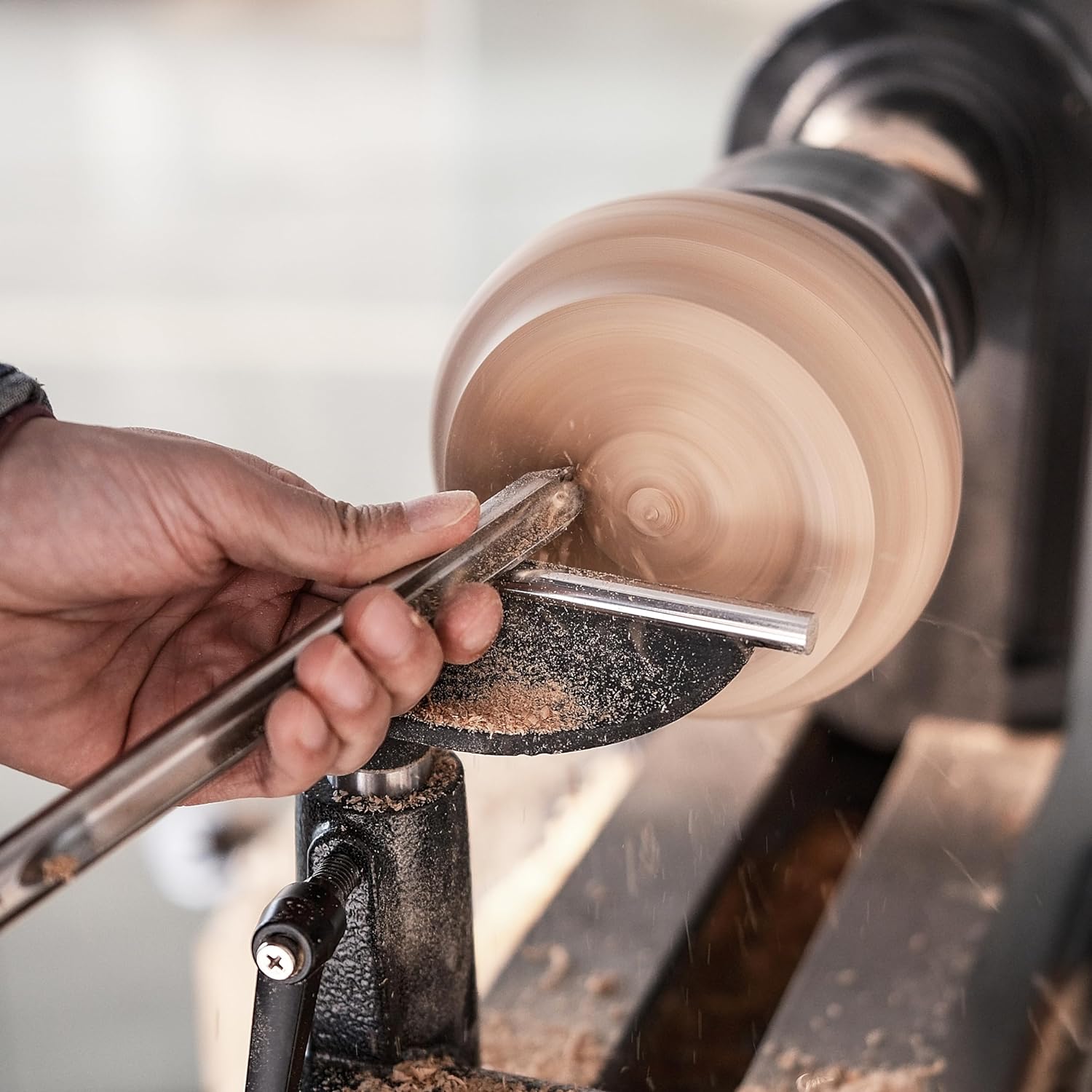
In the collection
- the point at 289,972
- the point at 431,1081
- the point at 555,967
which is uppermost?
the point at 289,972

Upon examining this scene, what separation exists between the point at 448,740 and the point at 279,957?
129 millimetres

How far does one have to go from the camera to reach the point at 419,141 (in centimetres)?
386

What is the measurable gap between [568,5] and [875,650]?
3319 mm

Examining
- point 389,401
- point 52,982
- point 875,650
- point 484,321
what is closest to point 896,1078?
point 875,650

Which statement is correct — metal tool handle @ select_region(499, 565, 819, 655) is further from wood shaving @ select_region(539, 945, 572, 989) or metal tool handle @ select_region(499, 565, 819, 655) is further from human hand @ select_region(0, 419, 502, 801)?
wood shaving @ select_region(539, 945, 572, 989)

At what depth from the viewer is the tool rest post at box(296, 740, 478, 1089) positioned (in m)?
0.62

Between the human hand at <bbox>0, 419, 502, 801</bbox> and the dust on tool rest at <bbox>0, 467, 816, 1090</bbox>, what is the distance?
0.9 inches

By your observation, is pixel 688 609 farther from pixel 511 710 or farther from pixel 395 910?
pixel 395 910

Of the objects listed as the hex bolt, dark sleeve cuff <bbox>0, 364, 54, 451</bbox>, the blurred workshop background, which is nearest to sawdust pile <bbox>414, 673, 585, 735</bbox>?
the hex bolt

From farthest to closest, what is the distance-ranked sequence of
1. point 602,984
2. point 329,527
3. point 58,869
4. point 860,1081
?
→ point 602,984, point 860,1081, point 329,527, point 58,869

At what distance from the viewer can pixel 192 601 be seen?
81 centimetres

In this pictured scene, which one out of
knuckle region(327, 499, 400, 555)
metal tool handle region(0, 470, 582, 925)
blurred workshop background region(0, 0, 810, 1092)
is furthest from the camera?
blurred workshop background region(0, 0, 810, 1092)

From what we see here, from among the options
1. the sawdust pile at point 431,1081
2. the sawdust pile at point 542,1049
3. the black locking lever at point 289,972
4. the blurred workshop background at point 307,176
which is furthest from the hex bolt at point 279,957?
the blurred workshop background at point 307,176

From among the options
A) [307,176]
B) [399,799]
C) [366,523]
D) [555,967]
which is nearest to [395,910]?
[399,799]
